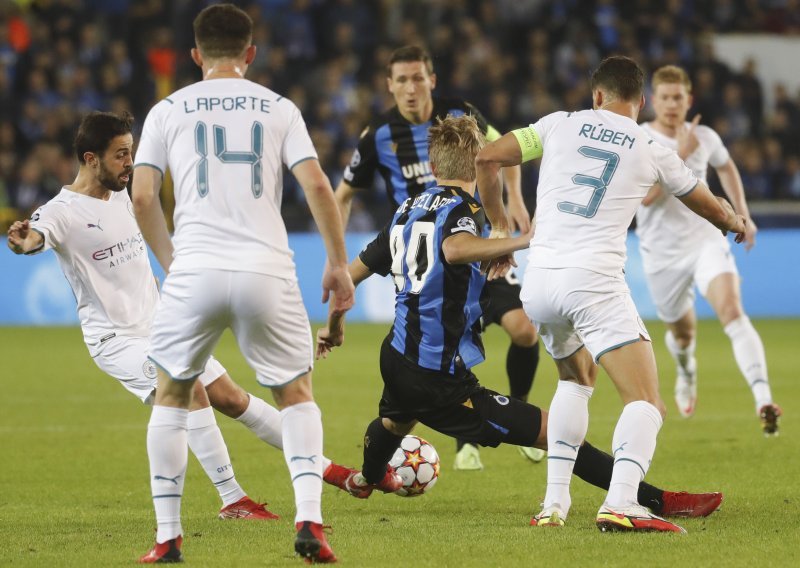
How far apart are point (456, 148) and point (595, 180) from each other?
26.3 inches

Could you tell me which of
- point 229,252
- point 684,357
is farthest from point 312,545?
point 684,357

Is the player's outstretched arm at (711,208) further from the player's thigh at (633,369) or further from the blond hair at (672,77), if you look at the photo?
the blond hair at (672,77)

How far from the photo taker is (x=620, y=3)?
23203 mm

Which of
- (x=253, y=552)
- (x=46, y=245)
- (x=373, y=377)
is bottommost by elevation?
(x=373, y=377)

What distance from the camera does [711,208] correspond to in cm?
564

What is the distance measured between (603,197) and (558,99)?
15673mm

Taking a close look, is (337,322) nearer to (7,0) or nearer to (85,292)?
(85,292)

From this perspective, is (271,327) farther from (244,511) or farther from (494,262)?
(244,511)

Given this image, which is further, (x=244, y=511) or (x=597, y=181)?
(x=244, y=511)

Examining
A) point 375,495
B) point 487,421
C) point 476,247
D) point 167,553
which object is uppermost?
point 476,247

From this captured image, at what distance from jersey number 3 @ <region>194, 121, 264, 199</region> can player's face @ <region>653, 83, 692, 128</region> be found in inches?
201

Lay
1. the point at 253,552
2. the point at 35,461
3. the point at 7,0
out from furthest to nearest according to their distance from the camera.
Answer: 1. the point at 7,0
2. the point at 35,461
3. the point at 253,552

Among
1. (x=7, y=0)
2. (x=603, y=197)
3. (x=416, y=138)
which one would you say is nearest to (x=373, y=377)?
(x=416, y=138)

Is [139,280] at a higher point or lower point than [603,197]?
lower
